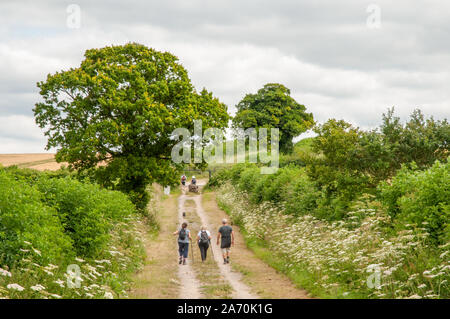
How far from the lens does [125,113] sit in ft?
102

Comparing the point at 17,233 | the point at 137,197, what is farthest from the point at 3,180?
the point at 137,197

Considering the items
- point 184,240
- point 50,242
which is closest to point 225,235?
point 184,240

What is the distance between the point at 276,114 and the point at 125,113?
130 ft

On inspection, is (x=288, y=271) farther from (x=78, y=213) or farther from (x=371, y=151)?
(x=78, y=213)

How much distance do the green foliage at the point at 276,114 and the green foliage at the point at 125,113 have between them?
34127 mm

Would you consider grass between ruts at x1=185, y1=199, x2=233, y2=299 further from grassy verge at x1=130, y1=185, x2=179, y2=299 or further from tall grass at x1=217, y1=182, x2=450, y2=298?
tall grass at x1=217, y1=182, x2=450, y2=298

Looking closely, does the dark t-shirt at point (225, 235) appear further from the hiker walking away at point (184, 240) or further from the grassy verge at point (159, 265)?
the grassy verge at point (159, 265)

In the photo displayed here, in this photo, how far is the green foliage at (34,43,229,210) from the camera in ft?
97.6

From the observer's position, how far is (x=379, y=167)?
19609 mm

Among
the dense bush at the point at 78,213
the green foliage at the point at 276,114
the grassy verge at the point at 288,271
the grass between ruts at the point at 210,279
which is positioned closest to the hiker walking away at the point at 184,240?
the grass between ruts at the point at 210,279

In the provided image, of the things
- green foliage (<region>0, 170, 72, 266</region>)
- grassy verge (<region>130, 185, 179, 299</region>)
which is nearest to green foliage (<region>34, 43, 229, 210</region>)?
grassy verge (<region>130, 185, 179, 299</region>)

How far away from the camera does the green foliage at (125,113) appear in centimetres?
2975
